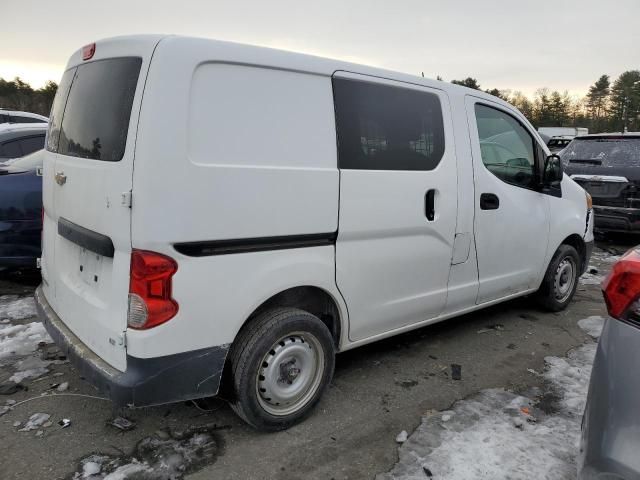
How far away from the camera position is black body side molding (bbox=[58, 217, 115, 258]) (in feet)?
7.84

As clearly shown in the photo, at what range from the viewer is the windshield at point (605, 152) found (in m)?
7.78

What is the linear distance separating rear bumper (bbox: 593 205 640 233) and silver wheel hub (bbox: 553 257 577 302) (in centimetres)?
328

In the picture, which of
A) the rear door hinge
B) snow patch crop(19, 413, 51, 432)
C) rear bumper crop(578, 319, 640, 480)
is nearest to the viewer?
rear bumper crop(578, 319, 640, 480)

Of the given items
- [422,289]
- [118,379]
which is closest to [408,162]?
[422,289]

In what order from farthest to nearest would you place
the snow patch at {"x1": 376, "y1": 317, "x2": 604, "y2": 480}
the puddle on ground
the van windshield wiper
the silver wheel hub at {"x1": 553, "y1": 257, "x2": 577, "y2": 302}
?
1. the van windshield wiper
2. the silver wheel hub at {"x1": 553, "y1": 257, "x2": 577, "y2": 302}
3. the snow patch at {"x1": 376, "y1": 317, "x2": 604, "y2": 480}
4. the puddle on ground

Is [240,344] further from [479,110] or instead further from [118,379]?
[479,110]

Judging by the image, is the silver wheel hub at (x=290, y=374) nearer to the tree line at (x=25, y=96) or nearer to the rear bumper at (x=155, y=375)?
the rear bumper at (x=155, y=375)

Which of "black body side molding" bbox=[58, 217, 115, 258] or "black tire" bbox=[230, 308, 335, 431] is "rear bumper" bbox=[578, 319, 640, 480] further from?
"black body side molding" bbox=[58, 217, 115, 258]

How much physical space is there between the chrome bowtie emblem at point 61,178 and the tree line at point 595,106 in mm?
58040

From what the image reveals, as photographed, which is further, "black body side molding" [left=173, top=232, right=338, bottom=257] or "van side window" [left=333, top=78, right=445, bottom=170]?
"van side window" [left=333, top=78, right=445, bottom=170]

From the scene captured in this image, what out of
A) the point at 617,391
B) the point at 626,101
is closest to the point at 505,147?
the point at 617,391

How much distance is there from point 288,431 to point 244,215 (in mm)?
1307

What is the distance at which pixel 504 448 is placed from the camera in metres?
2.73

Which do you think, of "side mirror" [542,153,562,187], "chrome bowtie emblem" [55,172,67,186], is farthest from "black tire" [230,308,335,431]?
"side mirror" [542,153,562,187]
